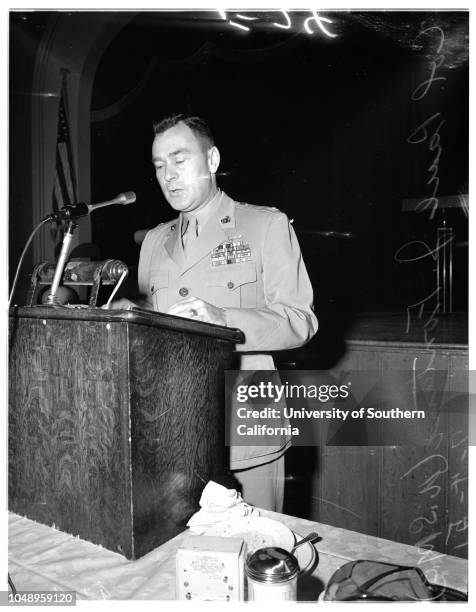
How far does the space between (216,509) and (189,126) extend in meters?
1.30

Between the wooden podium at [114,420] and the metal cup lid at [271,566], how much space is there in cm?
28

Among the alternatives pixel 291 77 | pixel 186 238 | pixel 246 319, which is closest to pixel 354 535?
pixel 246 319

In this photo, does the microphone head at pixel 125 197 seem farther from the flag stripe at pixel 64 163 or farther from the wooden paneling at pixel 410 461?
the flag stripe at pixel 64 163

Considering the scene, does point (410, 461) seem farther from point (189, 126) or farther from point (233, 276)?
point (189, 126)

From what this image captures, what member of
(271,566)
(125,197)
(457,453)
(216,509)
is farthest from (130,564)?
(457,453)

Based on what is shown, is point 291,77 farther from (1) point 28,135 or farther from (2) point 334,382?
(2) point 334,382

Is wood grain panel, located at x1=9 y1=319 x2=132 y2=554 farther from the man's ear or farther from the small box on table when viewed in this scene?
the man's ear

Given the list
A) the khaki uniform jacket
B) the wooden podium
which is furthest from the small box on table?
the khaki uniform jacket

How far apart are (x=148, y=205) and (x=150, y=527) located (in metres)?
3.36

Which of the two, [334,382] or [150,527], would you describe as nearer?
[150,527]

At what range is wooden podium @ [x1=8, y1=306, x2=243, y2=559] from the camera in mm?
873

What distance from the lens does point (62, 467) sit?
3.22 ft

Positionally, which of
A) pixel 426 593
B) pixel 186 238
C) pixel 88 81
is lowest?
pixel 426 593

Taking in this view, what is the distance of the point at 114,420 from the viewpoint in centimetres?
88
